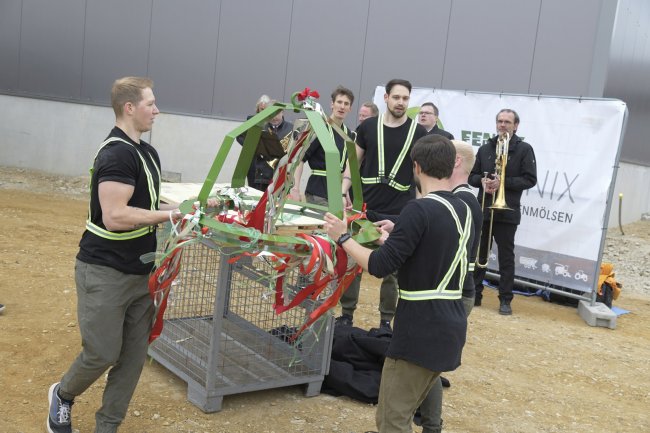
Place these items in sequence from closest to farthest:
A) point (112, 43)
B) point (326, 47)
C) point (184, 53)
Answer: point (326, 47) → point (184, 53) → point (112, 43)

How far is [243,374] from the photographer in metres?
4.55

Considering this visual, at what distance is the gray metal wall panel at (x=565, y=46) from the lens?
33.4 ft

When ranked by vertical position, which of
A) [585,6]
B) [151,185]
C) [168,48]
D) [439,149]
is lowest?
[151,185]

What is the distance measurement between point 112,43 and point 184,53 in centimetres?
227

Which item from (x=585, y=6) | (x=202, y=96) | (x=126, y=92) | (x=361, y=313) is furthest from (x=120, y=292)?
(x=202, y=96)

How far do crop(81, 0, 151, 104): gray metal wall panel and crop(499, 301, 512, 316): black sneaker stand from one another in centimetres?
1056

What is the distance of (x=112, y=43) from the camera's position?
15.7 m

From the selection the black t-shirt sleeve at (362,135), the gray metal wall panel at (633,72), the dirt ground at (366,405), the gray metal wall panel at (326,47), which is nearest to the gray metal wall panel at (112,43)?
the gray metal wall panel at (326,47)

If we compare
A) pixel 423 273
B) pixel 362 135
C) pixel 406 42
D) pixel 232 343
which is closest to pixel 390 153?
pixel 362 135

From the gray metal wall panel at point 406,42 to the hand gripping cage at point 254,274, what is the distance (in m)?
7.44

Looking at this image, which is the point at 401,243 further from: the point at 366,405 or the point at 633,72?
the point at 633,72

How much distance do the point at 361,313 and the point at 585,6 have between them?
6.46 meters

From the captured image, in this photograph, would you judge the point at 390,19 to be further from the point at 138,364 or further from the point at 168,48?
the point at 138,364

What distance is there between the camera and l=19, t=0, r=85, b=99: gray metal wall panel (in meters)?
16.3
